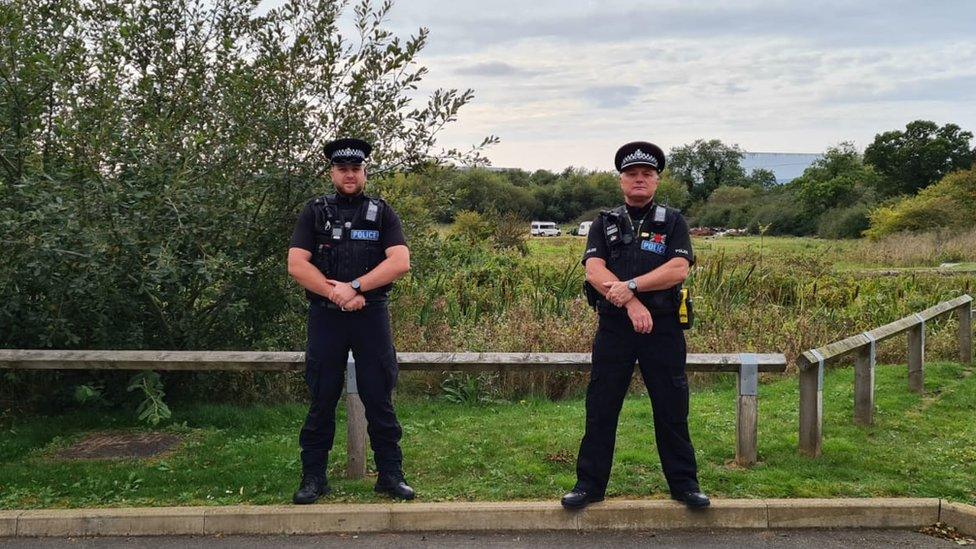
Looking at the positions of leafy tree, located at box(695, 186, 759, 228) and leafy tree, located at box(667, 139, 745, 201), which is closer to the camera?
leafy tree, located at box(695, 186, 759, 228)

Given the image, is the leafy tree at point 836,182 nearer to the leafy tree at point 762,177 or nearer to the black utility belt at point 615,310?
the leafy tree at point 762,177

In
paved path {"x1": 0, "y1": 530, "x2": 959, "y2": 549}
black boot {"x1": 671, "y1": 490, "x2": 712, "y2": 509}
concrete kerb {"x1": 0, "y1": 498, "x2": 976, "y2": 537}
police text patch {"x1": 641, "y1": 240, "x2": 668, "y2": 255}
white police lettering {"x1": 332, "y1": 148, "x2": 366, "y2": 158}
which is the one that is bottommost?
paved path {"x1": 0, "y1": 530, "x2": 959, "y2": 549}

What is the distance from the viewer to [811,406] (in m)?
4.88

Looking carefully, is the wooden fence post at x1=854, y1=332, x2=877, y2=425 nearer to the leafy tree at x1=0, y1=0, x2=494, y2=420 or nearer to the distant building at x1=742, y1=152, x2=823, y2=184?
the leafy tree at x1=0, y1=0, x2=494, y2=420

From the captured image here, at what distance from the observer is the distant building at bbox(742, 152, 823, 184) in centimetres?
9862

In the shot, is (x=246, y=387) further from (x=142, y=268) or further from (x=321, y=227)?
(x=321, y=227)

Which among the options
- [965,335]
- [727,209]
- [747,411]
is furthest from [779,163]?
[747,411]

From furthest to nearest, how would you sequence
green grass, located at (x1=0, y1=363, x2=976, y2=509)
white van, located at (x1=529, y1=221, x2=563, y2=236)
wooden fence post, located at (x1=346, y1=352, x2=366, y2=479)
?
white van, located at (x1=529, y1=221, x2=563, y2=236)
wooden fence post, located at (x1=346, y1=352, x2=366, y2=479)
green grass, located at (x1=0, y1=363, x2=976, y2=509)

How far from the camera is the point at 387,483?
14.4 ft

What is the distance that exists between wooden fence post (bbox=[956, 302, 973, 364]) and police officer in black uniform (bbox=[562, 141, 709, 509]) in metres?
5.72

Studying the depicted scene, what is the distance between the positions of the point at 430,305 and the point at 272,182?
3.37 m

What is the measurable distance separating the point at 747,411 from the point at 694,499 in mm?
880

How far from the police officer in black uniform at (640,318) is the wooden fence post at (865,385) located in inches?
84.7

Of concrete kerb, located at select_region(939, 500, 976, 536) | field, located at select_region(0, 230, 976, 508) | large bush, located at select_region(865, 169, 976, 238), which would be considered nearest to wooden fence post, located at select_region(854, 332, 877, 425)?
field, located at select_region(0, 230, 976, 508)
